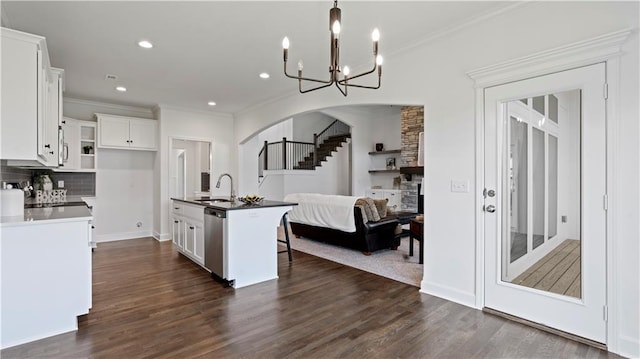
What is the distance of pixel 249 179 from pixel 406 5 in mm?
5312

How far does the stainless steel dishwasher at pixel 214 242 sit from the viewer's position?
3.58m

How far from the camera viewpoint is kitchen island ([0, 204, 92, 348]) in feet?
7.50

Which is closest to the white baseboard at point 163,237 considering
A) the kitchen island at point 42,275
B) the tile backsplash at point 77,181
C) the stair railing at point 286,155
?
the tile backsplash at point 77,181

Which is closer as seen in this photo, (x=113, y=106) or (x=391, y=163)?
(x=113, y=106)

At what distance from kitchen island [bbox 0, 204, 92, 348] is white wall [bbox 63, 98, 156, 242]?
403 centimetres

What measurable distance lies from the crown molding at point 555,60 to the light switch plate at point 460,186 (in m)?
0.91

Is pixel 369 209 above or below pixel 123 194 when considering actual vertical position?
below

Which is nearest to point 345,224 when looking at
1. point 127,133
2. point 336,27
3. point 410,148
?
point 336,27

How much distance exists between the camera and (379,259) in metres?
4.68

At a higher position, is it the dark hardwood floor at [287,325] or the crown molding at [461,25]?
the crown molding at [461,25]

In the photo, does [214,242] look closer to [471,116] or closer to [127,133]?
[471,116]

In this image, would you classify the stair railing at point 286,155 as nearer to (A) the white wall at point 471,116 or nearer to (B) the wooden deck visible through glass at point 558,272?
(A) the white wall at point 471,116

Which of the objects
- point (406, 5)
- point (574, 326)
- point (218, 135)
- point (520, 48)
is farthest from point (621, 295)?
point (218, 135)

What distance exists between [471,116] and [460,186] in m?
0.67
